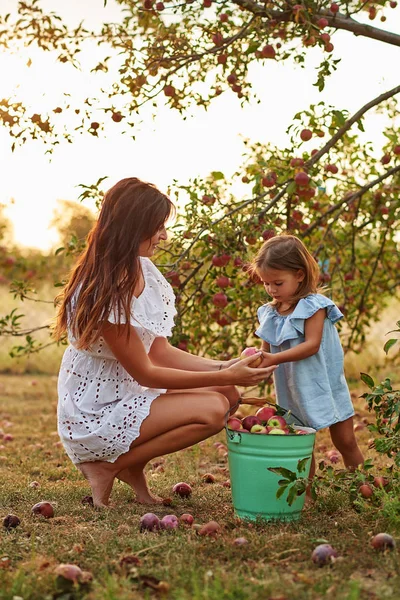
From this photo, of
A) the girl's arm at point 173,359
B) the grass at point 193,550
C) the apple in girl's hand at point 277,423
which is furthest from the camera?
the girl's arm at point 173,359

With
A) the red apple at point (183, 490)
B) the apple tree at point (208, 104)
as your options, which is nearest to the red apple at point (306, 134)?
the apple tree at point (208, 104)

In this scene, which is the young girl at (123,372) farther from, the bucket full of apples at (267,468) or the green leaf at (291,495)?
the green leaf at (291,495)

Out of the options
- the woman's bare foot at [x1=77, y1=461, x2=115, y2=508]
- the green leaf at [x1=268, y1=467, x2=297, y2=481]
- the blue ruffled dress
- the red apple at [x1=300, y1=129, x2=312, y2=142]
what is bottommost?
the woman's bare foot at [x1=77, y1=461, x2=115, y2=508]

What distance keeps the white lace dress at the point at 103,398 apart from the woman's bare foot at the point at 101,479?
37 mm

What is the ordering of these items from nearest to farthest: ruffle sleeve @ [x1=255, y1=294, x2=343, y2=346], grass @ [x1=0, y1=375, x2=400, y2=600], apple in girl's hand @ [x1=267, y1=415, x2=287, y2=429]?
grass @ [x1=0, y1=375, x2=400, y2=600] → apple in girl's hand @ [x1=267, y1=415, x2=287, y2=429] → ruffle sleeve @ [x1=255, y1=294, x2=343, y2=346]

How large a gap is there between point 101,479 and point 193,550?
0.86m

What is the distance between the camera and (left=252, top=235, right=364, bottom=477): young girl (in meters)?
3.13

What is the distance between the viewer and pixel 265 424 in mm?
2988

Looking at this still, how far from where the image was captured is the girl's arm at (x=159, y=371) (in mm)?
2938

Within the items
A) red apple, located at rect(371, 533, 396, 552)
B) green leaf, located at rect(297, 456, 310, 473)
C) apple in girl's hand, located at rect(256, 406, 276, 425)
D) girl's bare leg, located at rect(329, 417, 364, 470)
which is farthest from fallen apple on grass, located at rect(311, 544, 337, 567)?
girl's bare leg, located at rect(329, 417, 364, 470)

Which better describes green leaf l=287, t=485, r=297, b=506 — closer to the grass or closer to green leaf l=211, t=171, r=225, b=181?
the grass

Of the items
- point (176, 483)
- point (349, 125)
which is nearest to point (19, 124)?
point (349, 125)

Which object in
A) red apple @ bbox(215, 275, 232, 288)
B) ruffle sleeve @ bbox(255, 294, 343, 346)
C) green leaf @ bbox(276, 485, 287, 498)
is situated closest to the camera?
green leaf @ bbox(276, 485, 287, 498)

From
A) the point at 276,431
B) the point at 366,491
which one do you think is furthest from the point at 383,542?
the point at 276,431
